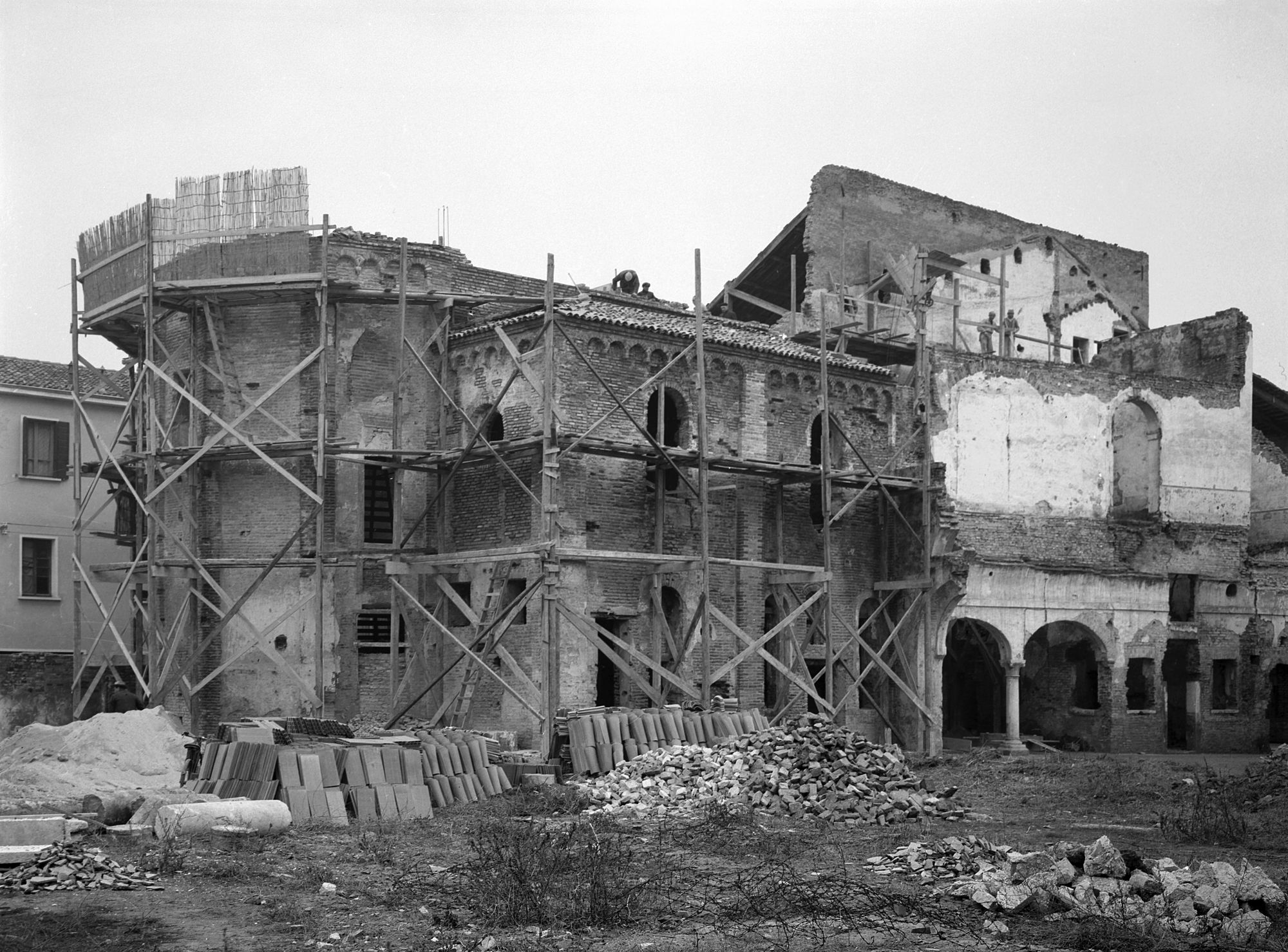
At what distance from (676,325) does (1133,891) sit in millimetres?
14938

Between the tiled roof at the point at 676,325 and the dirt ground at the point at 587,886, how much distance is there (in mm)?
8218

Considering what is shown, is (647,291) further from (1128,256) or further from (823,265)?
(1128,256)

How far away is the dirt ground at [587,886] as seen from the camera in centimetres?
1058

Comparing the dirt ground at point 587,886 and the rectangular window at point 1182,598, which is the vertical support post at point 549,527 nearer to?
the dirt ground at point 587,886

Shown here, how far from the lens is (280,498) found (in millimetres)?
23703

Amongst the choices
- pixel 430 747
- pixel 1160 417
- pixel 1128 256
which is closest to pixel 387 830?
pixel 430 747

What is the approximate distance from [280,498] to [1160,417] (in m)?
17.7

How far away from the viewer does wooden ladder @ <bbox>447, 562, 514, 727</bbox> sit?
23.2 metres

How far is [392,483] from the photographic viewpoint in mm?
24641

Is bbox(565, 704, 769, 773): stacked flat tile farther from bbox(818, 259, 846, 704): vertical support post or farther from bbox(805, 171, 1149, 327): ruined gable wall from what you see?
bbox(805, 171, 1149, 327): ruined gable wall

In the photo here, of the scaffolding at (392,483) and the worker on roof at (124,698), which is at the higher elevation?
the scaffolding at (392,483)

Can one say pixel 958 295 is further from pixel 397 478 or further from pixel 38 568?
pixel 38 568

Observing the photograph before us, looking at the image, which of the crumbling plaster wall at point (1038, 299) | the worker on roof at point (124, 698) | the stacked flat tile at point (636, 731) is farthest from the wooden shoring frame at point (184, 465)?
the crumbling plaster wall at point (1038, 299)

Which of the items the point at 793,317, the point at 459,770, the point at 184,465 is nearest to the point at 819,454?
the point at 793,317
